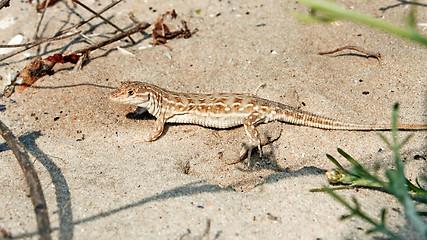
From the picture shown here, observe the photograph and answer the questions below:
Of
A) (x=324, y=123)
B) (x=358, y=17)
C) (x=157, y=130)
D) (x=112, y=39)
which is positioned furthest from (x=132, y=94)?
(x=358, y=17)

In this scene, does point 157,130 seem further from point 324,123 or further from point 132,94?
point 324,123

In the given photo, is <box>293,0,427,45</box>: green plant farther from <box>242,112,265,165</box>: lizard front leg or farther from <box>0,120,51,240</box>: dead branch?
<box>242,112,265,165</box>: lizard front leg

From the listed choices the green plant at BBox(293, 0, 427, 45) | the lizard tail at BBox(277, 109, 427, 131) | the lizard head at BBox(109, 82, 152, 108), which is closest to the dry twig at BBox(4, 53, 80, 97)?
the lizard head at BBox(109, 82, 152, 108)

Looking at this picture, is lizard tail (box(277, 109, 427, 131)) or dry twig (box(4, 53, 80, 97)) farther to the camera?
dry twig (box(4, 53, 80, 97))

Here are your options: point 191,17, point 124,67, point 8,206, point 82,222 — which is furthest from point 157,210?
point 191,17

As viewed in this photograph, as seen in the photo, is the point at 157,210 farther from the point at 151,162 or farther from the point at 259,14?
the point at 259,14

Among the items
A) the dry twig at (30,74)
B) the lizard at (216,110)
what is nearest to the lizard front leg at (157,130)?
the lizard at (216,110)
